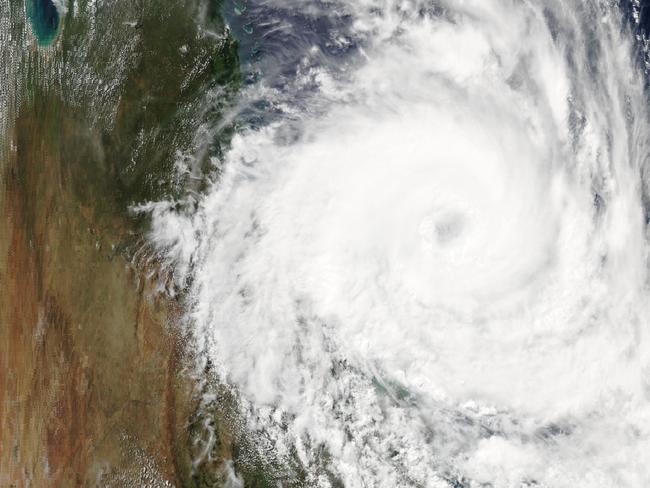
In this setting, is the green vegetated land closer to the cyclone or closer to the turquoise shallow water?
the turquoise shallow water

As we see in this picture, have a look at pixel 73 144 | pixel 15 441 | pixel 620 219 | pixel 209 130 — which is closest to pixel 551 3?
pixel 620 219

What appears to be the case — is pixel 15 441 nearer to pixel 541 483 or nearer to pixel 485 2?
pixel 541 483

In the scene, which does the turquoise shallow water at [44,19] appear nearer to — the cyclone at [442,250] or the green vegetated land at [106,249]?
the green vegetated land at [106,249]

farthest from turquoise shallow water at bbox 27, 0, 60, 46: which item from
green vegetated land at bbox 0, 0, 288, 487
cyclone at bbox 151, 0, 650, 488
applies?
cyclone at bbox 151, 0, 650, 488

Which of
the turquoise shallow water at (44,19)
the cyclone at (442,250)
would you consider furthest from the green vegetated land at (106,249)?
the cyclone at (442,250)

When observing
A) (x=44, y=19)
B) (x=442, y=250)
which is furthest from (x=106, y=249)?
(x=442, y=250)

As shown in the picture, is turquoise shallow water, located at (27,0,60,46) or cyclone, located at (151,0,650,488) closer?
cyclone, located at (151,0,650,488)
